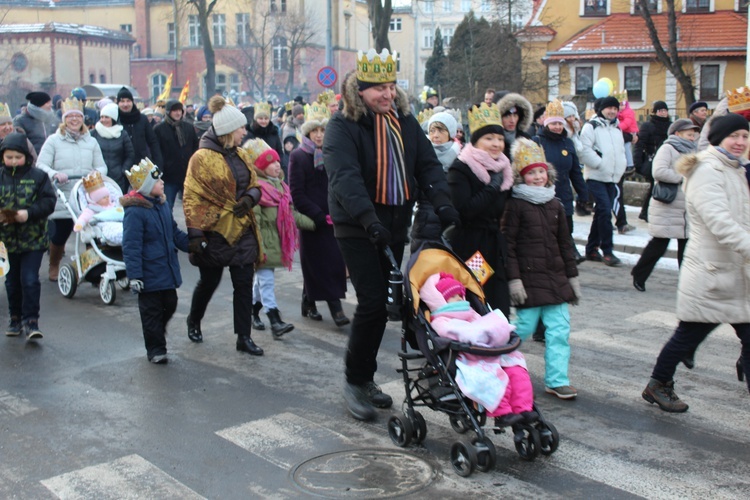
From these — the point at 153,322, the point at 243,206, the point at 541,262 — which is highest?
the point at 243,206

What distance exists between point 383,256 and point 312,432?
1203 millimetres

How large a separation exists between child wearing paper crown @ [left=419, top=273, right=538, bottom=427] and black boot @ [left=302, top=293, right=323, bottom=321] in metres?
3.86

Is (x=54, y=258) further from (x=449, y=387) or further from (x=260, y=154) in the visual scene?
(x=449, y=387)

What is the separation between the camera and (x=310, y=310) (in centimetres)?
933

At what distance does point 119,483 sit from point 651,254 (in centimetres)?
673

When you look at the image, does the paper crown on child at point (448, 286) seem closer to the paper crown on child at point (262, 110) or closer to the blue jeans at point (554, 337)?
the blue jeans at point (554, 337)

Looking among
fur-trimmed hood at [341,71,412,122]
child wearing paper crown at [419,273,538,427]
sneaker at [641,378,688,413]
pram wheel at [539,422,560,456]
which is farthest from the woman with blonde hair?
pram wheel at [539,422,560,456]

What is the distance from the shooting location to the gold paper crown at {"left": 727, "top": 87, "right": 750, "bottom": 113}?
8031 mm

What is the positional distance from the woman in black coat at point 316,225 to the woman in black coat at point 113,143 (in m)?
4.34

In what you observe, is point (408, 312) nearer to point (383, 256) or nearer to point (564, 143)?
point (383, 256)

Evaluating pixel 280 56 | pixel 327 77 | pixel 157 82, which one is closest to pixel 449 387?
pixel 327 77

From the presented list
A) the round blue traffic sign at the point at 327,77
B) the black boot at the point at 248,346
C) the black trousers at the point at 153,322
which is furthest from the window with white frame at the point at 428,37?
the black trousers at the point at 153,322

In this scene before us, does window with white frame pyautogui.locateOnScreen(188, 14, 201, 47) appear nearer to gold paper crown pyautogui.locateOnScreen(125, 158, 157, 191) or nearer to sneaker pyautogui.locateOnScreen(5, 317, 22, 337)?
sneaker pyautogui.locateOnScreen(5, 317, 22, 337)

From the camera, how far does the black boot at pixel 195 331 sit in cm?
842
